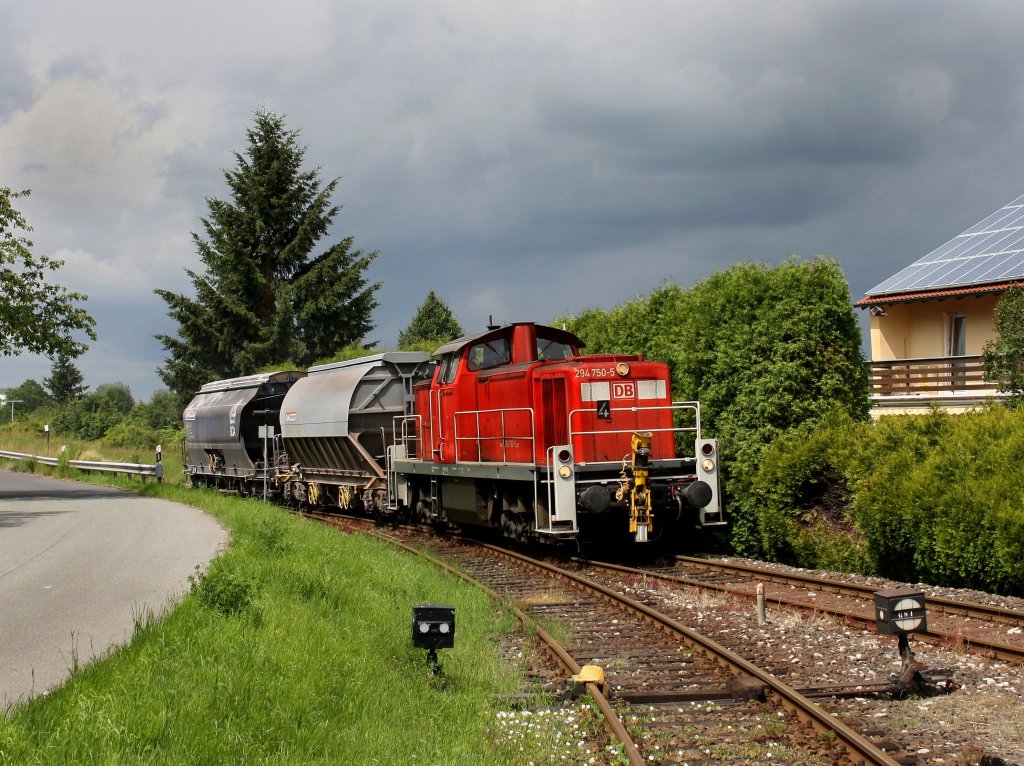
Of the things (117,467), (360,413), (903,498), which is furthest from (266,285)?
(903,498)

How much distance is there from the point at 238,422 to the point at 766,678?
2268 centimetres

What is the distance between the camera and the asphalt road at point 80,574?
7.96 meters

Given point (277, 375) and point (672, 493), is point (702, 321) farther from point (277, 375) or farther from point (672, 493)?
point (277, 375)

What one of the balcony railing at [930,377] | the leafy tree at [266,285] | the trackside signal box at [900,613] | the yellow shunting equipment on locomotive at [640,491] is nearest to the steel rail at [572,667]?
the trackside signal box at [900,613]

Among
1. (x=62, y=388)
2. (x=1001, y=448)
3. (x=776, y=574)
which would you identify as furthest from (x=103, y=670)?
(x=62, y=388)

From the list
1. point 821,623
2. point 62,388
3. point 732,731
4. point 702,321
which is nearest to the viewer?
point 732,731

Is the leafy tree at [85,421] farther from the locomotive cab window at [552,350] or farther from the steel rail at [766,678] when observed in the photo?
the steel rail at [766,678]

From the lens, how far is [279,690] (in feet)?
22.0

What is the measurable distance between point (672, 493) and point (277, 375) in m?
16.6

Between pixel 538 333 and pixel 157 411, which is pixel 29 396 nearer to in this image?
pixel 157 411

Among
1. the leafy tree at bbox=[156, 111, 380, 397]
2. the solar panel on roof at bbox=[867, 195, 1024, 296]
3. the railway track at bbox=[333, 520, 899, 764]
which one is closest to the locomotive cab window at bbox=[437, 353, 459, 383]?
the railway track at bbox=[333, 520, 899, 764]

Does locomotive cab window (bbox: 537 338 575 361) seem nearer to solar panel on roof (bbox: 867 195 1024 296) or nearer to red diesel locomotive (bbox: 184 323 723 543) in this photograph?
red diesel locomotive (bbox: 184 323 723 543)

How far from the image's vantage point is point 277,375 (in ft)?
92.2

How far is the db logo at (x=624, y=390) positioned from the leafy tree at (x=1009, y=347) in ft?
27.3
